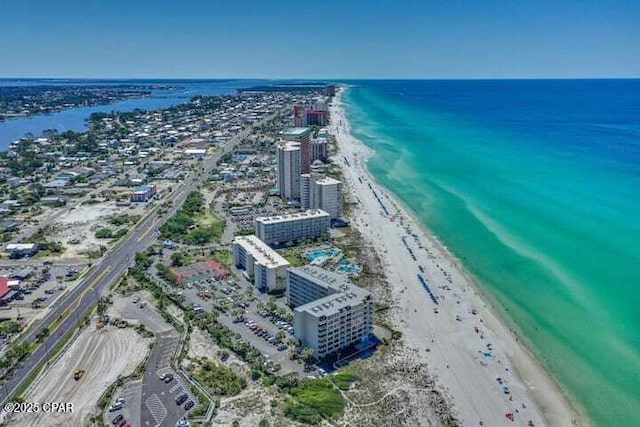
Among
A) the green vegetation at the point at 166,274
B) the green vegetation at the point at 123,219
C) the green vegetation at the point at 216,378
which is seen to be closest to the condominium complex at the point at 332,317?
the green vegetation at the point at 216,378

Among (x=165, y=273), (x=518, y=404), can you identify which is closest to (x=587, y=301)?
(x=518, y=404)

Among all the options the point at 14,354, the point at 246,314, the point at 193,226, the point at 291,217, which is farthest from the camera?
the point at 193,226

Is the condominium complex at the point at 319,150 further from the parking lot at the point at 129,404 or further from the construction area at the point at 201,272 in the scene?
the parking lot at the point at 129,404

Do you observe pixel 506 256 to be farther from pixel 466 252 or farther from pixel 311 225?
pixel 311 225

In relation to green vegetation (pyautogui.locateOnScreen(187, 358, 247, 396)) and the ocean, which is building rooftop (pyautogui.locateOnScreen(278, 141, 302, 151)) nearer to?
the ocean

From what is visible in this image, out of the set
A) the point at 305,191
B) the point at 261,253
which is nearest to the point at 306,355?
the point at 261,253

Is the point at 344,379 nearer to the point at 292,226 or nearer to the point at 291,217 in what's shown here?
the point at 292,226
